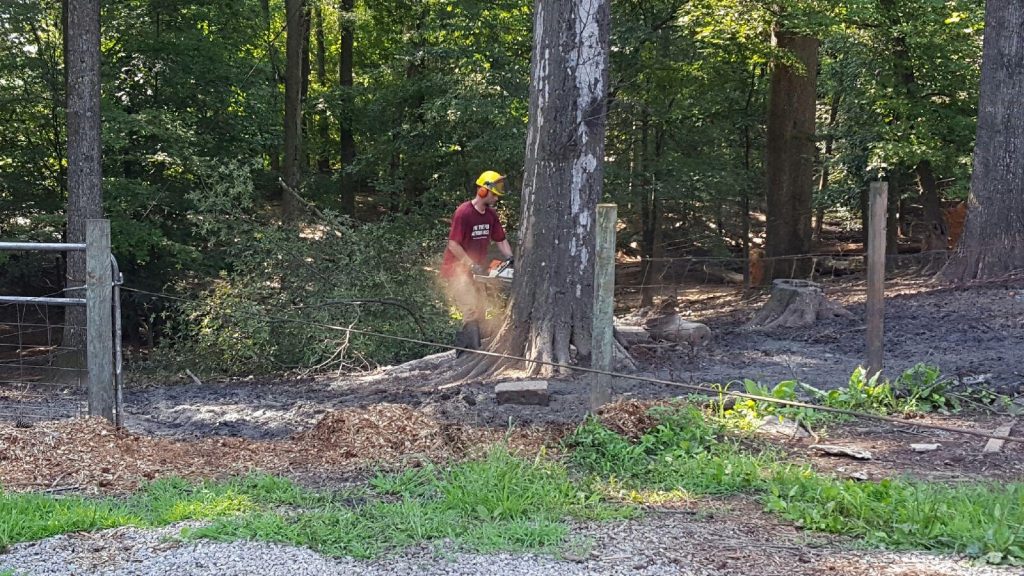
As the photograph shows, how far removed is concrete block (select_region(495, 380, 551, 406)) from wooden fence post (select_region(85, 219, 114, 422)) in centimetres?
297

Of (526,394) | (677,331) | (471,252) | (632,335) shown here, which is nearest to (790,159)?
(677,331)

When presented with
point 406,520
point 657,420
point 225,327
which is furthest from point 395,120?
point 406,520

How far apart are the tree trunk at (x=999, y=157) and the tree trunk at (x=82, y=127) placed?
13.1m

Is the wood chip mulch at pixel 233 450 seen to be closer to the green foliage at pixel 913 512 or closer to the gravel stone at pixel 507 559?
the gravel stone at pixel 507 559

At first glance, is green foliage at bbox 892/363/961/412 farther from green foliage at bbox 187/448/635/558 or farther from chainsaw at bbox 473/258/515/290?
chainsaw at bbox 473/258/515/290

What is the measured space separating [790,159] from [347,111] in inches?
402

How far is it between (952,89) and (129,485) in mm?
16887

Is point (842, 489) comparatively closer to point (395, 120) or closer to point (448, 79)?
point (448, 79)

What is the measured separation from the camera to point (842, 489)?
16.1ft

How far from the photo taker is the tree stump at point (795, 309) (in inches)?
471

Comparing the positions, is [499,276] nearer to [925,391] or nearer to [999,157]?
[925,391]

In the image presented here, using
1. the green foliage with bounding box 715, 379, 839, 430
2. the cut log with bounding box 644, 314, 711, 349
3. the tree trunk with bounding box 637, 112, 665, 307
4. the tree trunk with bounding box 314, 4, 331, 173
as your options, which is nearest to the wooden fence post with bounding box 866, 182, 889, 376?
the green foliage with bounding box 715, 379, 839, 430

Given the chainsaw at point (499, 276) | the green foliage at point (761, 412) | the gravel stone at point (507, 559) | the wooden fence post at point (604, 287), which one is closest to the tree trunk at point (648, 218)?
the chainsaw at point (499, 276)

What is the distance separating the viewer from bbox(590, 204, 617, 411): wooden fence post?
6078mm
